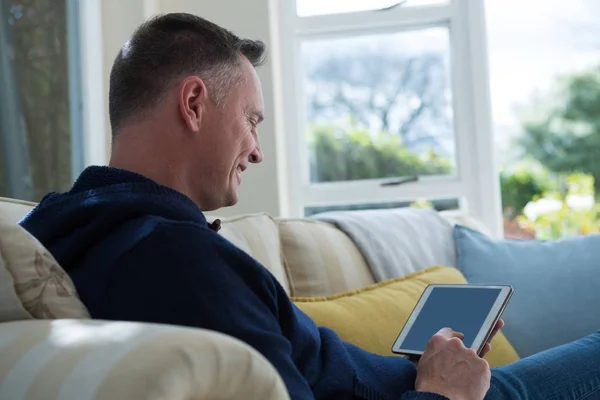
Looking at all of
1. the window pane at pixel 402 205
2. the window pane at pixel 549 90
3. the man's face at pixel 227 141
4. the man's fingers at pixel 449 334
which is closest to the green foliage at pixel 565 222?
the window pane at pixel 549 90

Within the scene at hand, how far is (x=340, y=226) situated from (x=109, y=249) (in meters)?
1.31

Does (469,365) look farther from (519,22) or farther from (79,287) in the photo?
(519,22)

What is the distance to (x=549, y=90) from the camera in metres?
3.36

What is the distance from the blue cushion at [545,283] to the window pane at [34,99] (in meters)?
1.32

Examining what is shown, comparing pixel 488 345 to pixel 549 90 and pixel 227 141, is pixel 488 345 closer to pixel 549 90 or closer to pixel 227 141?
pixel 227 141

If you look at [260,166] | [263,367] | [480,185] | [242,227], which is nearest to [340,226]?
[242,227]

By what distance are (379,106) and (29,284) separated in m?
2.38

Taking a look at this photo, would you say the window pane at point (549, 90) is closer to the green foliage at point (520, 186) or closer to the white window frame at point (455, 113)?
the green foliage at point (520, 186)

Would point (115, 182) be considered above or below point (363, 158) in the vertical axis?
below

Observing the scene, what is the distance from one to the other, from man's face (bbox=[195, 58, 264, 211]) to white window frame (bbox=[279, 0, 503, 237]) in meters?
1.86

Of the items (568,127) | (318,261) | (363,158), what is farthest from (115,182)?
(568,127)

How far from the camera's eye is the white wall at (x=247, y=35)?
2939mm

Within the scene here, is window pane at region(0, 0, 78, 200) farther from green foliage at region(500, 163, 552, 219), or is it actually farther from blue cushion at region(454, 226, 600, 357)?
green foliage at region(500, 163, 552, 219)

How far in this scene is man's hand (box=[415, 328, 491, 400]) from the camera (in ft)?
3.80
